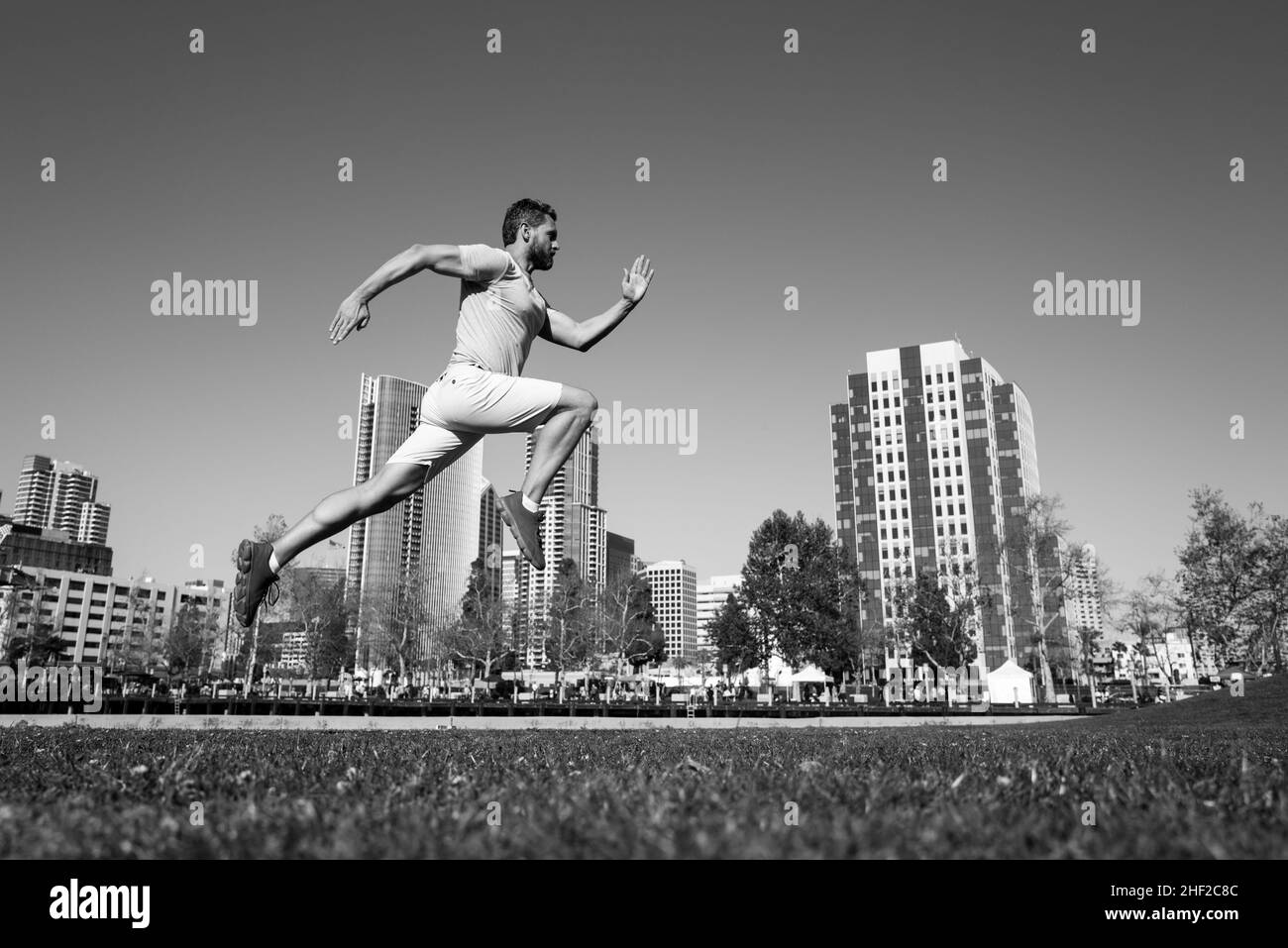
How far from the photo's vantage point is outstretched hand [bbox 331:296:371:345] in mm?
4816

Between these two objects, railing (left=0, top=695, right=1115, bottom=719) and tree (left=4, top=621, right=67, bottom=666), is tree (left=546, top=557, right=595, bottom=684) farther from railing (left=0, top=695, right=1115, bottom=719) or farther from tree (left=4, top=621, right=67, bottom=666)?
tree (left=4, top=621, right=67, bottom=666)

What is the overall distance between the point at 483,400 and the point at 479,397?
36mm

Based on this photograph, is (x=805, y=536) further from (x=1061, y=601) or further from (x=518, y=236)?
(x=518, y=236)

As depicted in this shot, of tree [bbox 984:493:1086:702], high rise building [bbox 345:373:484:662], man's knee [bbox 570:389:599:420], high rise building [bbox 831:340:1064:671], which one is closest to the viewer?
Answer: man's knee [bbox 570:389:599:420]

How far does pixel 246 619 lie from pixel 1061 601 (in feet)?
185

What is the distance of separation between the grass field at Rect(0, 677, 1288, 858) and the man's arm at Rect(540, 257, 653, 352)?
9.79ft

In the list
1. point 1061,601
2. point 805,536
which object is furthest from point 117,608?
point 1061,601

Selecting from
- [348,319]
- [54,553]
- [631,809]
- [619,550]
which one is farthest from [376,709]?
[54,553]

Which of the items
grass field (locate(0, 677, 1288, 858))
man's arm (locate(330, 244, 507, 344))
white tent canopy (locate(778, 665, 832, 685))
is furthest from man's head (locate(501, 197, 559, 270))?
white tent canopy (locate(778, 665, 832, 685))

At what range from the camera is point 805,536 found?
70.1 meters

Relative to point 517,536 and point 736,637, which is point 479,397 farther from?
point 736,637

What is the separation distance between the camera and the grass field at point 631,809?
1.83 meters

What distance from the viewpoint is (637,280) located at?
6102mm
